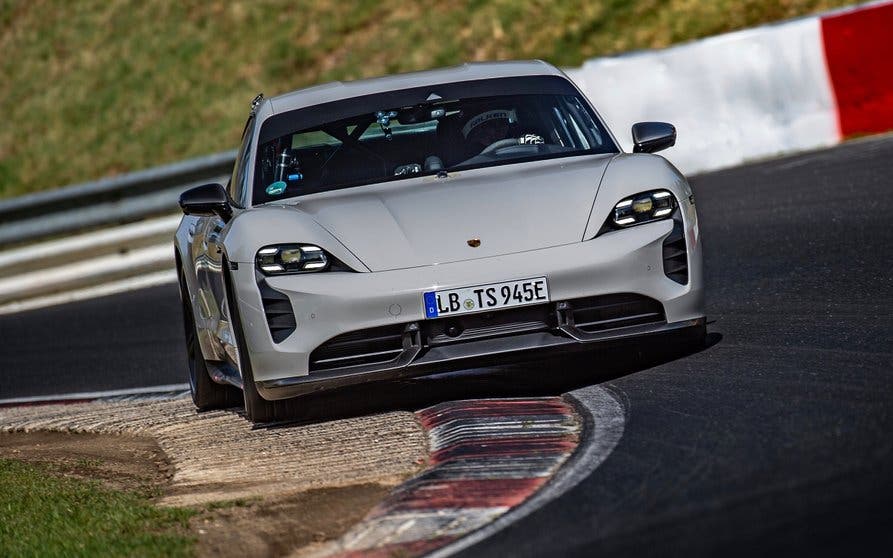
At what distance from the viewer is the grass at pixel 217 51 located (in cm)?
2083

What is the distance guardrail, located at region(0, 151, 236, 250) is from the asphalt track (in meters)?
2.45

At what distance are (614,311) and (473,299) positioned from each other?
606mm

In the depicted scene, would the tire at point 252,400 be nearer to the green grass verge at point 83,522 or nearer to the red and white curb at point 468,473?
the red and white curb at point 468,473

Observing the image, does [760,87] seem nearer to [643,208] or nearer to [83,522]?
[643,208]

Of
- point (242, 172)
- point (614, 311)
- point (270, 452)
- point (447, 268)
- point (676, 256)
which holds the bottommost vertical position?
point (270, 452)

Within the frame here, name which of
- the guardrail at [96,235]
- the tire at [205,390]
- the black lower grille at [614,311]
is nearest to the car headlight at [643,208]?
the black lower grille at [614,311]

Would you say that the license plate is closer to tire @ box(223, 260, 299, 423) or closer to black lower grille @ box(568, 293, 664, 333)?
black lower grille @ box(568, 293, 664, 333)

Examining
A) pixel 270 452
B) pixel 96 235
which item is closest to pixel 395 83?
pixel 270 452

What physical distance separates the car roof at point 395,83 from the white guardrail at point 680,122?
257 inches

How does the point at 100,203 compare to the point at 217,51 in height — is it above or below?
below

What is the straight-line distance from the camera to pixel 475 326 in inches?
260

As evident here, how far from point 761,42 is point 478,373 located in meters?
8.31

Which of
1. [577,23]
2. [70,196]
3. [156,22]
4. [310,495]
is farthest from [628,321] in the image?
[156,22]

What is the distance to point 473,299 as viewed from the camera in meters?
6.53
